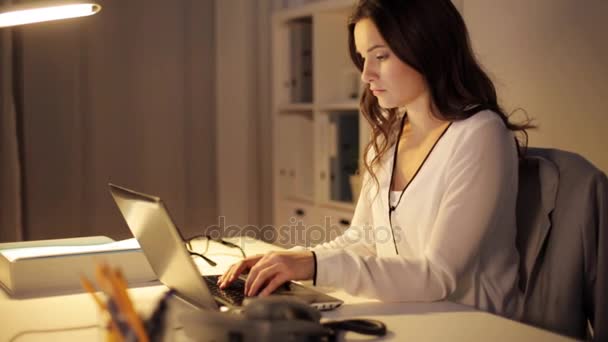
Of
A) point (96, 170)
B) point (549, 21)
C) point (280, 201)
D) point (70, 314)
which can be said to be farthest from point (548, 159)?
point (96, 170)

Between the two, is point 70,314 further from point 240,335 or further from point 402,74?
point 402,74

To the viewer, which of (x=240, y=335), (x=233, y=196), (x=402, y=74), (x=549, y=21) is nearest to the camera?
(x=240, y=335)

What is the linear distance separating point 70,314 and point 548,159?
0.95 meters

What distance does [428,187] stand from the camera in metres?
1.51

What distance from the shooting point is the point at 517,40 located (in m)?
2.17

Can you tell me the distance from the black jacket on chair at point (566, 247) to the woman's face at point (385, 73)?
30 cm

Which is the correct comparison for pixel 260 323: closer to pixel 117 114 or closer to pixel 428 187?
pixel 428 187

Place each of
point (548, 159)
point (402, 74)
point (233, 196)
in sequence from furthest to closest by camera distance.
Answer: point (233, 196) → point (402, 74) → point (548, 159)

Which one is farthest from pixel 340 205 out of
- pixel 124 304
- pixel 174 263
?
pixel 124 304

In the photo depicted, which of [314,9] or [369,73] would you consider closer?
[369,73]

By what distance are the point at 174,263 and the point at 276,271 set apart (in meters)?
0.18

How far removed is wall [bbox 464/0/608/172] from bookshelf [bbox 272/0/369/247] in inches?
25.6

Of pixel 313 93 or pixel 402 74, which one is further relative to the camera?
pixel 313 93

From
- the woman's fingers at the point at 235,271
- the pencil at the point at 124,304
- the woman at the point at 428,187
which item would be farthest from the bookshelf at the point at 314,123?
the pencil at the point at 124,304
